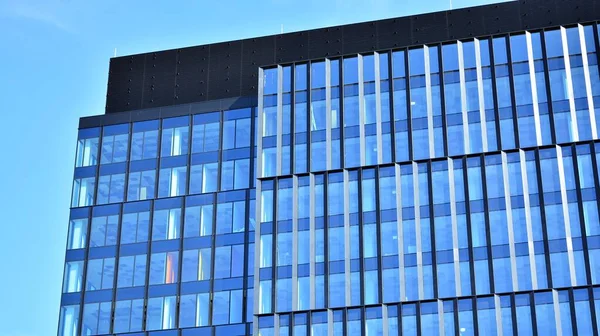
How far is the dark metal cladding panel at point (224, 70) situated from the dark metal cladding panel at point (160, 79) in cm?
315

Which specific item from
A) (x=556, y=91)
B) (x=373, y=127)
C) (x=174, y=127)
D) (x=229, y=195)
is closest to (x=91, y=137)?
(x=174, y=127)

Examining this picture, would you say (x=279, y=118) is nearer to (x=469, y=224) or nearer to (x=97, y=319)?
(x=469, y=224)

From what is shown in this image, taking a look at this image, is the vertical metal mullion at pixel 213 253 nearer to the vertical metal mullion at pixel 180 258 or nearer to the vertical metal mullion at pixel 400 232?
the vertical metal mullion at pixel 180 258

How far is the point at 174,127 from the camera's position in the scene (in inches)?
3442

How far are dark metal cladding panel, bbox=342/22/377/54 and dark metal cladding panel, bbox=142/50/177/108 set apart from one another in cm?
1373

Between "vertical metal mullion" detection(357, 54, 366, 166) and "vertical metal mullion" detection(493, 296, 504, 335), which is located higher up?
"vertical metal mullion" detection(357, 54, 366, 166)

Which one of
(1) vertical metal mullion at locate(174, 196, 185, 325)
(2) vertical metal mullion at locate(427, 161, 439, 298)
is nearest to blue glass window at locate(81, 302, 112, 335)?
(1) vertical metal mullion at locate(174, 196, 185, 325)

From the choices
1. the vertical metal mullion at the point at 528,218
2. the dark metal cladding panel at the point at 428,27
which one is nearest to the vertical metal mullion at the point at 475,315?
the vertical metal mullion at the point at 528,218

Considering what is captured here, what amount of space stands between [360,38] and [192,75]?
13.3 meters

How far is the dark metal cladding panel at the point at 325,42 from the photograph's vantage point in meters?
86.8

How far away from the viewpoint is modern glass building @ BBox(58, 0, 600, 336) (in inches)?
2921

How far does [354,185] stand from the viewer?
260ft

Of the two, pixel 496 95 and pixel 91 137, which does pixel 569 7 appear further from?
pixel 91 137

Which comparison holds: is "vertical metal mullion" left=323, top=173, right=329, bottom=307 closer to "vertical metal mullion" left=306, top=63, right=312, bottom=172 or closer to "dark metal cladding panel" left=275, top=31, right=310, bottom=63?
"vertical metal mullion" left=306, top=63, right=312, bottom=172
